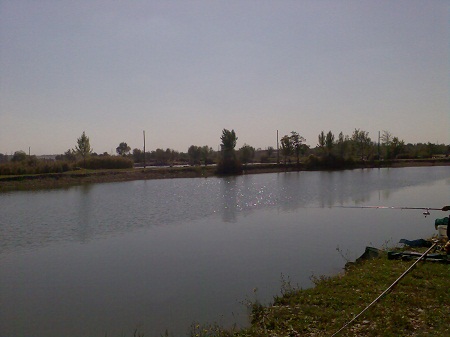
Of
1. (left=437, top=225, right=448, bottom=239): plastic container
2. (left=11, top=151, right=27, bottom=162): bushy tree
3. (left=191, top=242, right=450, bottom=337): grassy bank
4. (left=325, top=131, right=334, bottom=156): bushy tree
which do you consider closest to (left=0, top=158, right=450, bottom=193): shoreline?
(left=325, top=131, right=334, bottom=156): bushy tree

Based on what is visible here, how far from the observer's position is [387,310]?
6.54m

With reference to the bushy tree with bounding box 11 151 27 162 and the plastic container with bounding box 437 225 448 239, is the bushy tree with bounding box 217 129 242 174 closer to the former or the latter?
the bushy tree with bounding box 11 151 27 162

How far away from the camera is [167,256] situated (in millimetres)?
13000

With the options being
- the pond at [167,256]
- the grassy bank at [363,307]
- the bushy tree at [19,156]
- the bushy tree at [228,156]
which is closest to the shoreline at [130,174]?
the bushy tree at [228,156]

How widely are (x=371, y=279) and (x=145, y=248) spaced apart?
810 centimetres

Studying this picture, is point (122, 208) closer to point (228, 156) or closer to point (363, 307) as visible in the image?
point (363, 307)

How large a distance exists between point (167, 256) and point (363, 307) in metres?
7.33

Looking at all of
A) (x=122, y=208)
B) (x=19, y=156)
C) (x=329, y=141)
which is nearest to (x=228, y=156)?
(x=329, y=141)

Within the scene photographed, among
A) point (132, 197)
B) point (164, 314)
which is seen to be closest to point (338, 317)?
point (164, 314)

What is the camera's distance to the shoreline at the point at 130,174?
40594mm

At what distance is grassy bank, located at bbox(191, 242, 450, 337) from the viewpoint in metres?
6.03

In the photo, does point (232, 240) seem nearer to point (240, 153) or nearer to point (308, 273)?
point (308, 273)

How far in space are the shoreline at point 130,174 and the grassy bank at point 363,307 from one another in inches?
1418

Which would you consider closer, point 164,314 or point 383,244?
point 164,314
